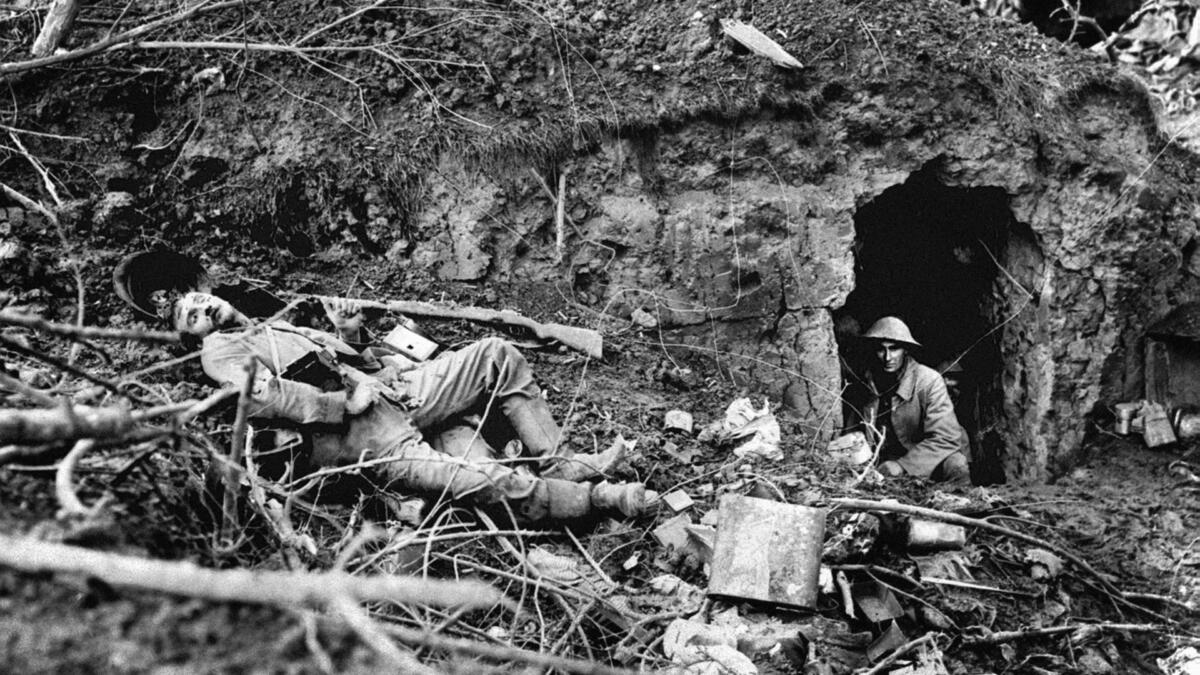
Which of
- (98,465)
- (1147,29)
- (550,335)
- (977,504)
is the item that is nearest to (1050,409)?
(977,504)

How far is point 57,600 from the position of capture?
1.68 m

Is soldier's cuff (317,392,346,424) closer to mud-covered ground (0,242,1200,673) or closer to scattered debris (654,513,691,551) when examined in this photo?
mud-covered ground (0,242,1200,673)

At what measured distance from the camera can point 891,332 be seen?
6.81 metres

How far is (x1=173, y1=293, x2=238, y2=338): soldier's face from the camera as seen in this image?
183 inches

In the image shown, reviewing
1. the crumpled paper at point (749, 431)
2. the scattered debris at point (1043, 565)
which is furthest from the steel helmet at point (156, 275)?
the scattered debris at point (1043, 565)

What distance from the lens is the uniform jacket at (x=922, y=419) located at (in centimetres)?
655

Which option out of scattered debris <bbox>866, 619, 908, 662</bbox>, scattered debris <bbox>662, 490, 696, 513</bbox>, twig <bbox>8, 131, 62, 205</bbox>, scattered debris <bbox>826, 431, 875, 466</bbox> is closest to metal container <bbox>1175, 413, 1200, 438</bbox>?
scattered debris <bbox>826, 431, 875, 466</bbox>

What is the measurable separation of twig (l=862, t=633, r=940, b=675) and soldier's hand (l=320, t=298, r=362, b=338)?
10.0 ft

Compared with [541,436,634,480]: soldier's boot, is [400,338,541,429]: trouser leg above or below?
above

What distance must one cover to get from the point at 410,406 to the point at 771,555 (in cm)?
192

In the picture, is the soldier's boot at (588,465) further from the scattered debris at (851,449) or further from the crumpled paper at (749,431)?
the scattered debris at (851,449)

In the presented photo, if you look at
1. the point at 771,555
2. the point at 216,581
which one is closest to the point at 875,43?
the point at 771,555

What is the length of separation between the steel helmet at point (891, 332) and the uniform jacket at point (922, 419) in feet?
0.55

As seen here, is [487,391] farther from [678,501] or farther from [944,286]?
[944,286]
